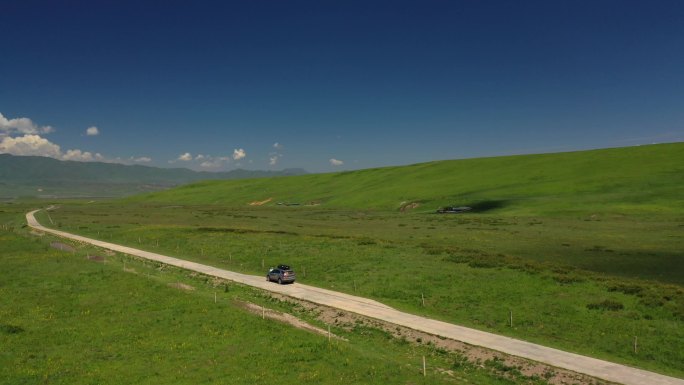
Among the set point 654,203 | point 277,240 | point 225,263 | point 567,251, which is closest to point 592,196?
point 654,203

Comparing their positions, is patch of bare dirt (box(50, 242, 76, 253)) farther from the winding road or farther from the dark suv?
the dark suv

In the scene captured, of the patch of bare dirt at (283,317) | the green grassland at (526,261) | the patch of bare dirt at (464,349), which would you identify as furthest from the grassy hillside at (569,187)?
the patch of bare dirt at (283,317)

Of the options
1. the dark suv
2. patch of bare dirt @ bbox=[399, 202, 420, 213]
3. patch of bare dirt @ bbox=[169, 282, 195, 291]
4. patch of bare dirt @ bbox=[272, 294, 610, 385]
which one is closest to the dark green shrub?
patch of bare dirt @ bbox=[272, 294, 610, 385]

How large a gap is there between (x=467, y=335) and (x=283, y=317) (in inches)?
572

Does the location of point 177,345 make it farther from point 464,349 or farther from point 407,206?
point 407,206

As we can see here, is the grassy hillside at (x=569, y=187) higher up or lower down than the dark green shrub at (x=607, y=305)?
higher up

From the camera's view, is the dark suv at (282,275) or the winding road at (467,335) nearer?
the winding road at (467,335)

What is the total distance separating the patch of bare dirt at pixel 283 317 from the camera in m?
33.2

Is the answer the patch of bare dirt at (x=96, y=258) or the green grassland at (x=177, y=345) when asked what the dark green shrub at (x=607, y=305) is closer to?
the green grassland at (x=177, y=345)

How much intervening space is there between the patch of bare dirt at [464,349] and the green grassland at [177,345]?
73cm

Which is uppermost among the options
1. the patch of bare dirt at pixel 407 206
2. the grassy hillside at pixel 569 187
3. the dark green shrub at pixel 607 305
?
the grassy hillside at pixel 569 187

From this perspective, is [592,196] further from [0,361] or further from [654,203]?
[0,361]

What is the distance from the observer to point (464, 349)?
28781 mm

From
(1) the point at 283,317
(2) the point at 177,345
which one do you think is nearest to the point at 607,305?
(1) the point at 283,317
